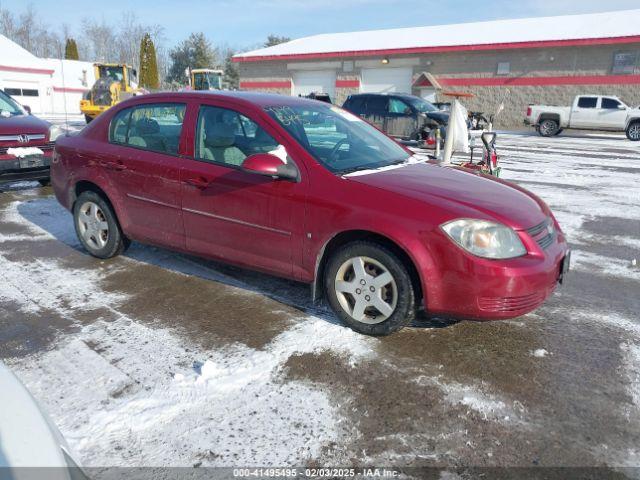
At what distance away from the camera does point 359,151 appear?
414cm

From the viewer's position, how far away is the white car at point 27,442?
1.33 meters

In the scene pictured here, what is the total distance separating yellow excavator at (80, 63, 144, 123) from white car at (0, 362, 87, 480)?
24.7 meters

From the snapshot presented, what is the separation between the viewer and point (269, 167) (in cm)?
355

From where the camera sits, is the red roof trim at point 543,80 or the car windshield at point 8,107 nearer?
the car windshield at point 8,107

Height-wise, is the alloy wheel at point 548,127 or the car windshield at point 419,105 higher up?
the car windshield at point 419,105

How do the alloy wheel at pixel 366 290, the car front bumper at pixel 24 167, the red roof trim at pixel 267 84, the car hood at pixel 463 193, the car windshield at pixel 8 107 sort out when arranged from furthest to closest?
the red roof trim at pixel 267 84
the car windshield at pixel 8 107
the car front bumper at pixel 24 167
the alloy wheel at pixel 366 290
the car hood at pixel 463 193

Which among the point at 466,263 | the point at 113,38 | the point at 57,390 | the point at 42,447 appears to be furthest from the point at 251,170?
the point at 113,38

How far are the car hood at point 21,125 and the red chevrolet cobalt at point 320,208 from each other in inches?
132

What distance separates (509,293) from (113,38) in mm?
95049

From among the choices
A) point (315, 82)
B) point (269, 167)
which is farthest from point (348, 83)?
point (269, 167)

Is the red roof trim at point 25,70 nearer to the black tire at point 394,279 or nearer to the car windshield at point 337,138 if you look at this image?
the car windshield at point 337,138

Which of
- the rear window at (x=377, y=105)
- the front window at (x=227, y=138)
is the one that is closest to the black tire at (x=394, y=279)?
the front window at (x=227, y=138)

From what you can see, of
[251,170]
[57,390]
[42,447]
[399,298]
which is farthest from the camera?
[251,170]

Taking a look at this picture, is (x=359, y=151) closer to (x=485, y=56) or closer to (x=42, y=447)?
(x=42, y=447)
